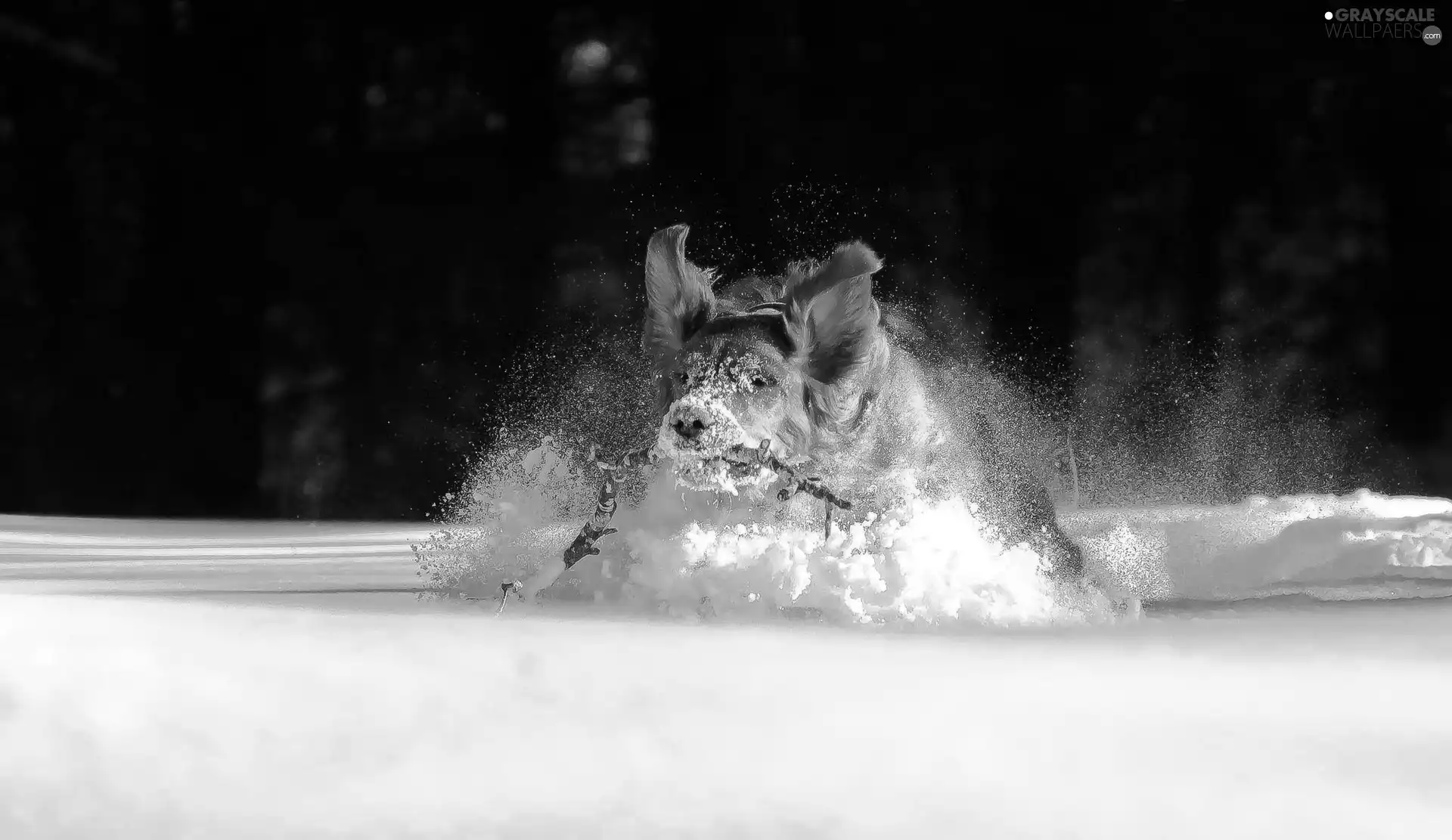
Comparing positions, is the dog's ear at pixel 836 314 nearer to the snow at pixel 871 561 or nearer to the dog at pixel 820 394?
the dog at pixel 820 394

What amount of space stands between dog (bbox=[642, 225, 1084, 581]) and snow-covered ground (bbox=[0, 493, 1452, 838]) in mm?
354

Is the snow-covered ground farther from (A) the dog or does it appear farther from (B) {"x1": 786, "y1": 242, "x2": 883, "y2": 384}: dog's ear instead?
(B) {"x1": 786, "y1": 242, "x2": 883, "y2": 384}: dog's ear

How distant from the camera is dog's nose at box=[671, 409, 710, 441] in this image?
2812 mm

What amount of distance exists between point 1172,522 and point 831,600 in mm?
1908

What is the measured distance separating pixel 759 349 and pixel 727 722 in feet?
4.03

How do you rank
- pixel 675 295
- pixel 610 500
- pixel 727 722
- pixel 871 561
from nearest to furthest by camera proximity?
pixel 727 722
pixel 871 561
pixel 610 500
pixel 675 295

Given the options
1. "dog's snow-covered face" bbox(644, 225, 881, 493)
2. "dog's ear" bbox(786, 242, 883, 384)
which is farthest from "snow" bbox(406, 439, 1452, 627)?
"dog's ear" bbox(786, 242, 883, 384)

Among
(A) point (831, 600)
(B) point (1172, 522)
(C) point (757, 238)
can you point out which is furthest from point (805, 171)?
(A) point (831, 600)

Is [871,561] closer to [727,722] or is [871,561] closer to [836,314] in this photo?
[836,314]

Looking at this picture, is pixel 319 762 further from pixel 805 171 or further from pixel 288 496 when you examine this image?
pixel 288 496

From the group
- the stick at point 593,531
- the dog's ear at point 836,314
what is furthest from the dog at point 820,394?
the stick at point 593,531

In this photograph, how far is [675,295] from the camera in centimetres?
326

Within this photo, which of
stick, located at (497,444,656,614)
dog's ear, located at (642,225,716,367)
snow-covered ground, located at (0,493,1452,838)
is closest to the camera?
snow-covered ground, located at (0,493,1452,838)

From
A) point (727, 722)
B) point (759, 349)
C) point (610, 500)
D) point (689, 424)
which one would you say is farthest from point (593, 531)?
point (727, 722)
